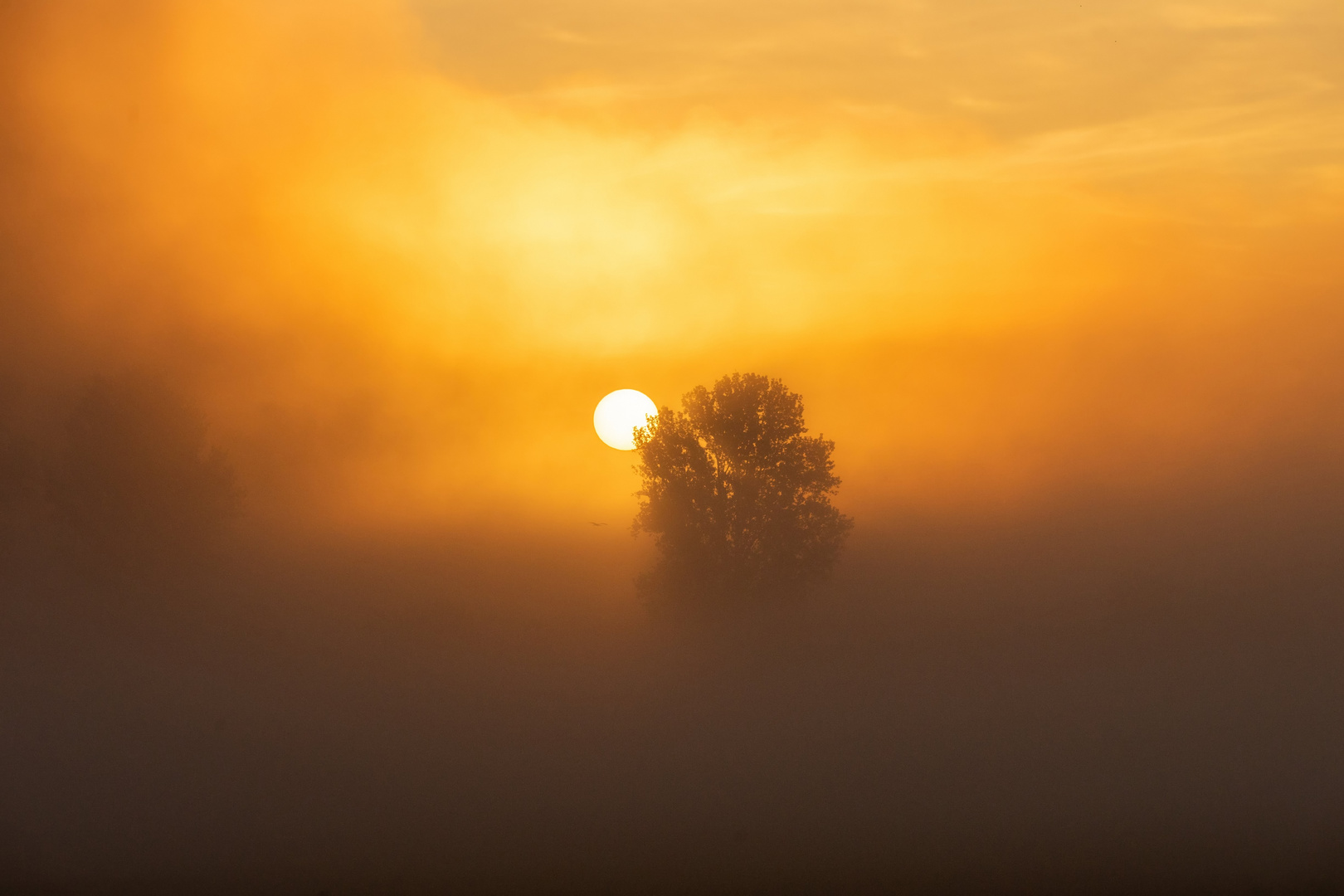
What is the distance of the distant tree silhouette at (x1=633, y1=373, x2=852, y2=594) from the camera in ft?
94.5

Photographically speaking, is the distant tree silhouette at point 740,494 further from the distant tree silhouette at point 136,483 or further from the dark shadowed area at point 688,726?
the distant tree silhouette at point 136,483

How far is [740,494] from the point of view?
1155 inches

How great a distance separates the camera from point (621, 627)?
96.4 ft

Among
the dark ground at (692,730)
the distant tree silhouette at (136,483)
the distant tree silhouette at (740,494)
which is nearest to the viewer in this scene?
the dark ground at (692,730)

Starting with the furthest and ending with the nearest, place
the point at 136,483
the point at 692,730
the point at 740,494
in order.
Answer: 1. the point at 136,483
2. the point at 740,494
3. the point at 692,730

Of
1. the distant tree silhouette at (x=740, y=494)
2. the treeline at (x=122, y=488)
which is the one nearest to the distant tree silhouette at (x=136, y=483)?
the treeline at (x=122, y=488)

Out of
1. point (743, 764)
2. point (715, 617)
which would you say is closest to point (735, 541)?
point (715, 617)

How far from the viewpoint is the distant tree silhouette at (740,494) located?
94.5 feet

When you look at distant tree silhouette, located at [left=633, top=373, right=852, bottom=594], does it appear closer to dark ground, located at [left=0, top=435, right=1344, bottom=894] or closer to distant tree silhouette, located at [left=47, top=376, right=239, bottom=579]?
dark ground, located at [left=0, top=435, right=1344, bottom=894]

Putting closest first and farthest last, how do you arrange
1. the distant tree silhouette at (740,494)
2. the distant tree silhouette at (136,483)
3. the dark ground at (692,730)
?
the dark ground at (692,730), the distant tree silhouette at (740,494), the distant tree silhouette at (136,483)

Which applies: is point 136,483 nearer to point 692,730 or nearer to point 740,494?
point 740,494

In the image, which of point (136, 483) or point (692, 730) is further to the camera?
point (136, 483)

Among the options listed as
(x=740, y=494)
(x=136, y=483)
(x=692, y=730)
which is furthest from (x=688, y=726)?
(x=136, y=483)

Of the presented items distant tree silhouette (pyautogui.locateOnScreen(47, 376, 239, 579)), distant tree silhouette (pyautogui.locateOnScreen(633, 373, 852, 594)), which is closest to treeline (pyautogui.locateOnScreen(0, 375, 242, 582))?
distant tree silhouette (pyautogui.locateOnScreen(47, 376, 239, 579))
